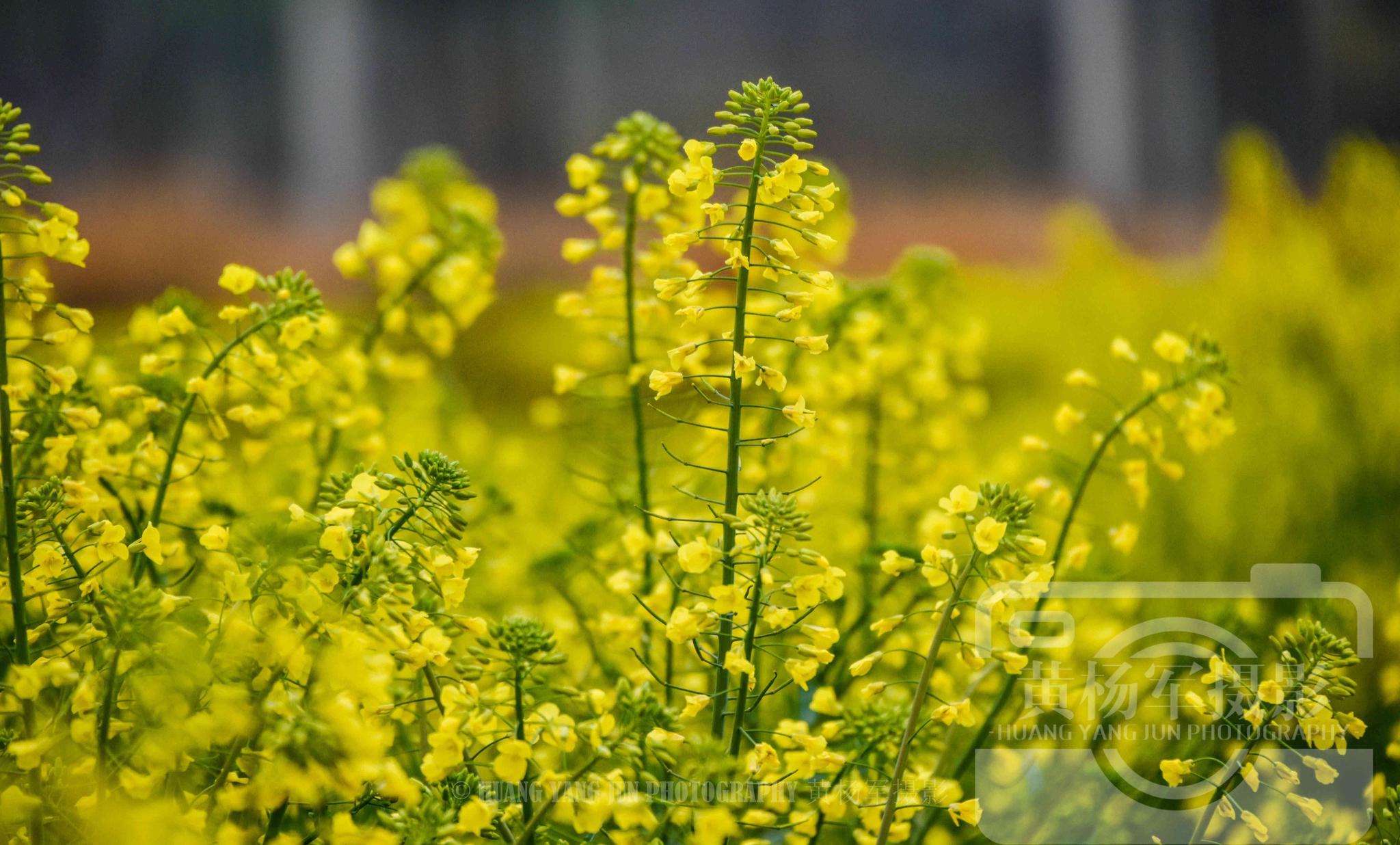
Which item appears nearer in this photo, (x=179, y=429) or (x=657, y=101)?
(x=179, y=429)

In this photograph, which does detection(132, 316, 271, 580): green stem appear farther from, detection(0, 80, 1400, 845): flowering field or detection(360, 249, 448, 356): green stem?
detection(360, 249, 448, 356): green stem

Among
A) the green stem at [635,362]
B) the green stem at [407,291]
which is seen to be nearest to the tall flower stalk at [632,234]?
the green stem at [635,362]

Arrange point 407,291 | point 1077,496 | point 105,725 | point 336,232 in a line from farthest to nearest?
point 336,232 → point 407,291 → point 1077,496 → point 105,725

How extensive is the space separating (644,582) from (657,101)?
5.40 ft

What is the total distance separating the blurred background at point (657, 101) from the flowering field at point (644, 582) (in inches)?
31.5

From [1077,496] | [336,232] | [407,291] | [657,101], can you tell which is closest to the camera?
[1077,496]

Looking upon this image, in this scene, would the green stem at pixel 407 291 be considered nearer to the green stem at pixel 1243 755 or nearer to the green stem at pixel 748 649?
the green stem at pixel 748 649

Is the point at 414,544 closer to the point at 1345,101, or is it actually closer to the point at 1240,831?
the point at 1240,831

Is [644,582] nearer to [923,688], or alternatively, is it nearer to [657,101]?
[923,688]

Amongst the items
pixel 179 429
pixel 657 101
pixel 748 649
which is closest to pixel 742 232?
pixel 748 649

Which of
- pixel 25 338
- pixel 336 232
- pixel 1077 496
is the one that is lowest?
pixel 1077 496

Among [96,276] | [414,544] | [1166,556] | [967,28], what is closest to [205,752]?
[414,544]

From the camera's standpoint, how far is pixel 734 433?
46cm

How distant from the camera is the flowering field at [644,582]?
42cm
